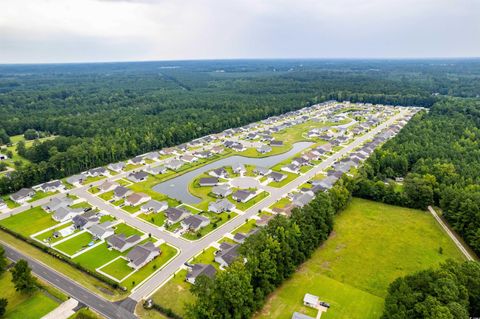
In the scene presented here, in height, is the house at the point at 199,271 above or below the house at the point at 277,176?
below

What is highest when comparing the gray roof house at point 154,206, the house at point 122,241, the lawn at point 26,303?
the gray roof house at point 154,206

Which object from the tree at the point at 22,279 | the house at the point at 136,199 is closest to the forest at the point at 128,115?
the house at the point at 136,199

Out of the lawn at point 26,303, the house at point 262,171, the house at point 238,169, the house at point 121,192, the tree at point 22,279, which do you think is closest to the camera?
the lawn at point 26,303

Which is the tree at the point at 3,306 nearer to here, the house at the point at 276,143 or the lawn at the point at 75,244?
the lawn at the point at 75,244

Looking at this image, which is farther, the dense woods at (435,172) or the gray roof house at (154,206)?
the gray roof house at (154,206)

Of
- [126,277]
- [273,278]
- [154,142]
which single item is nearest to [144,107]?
[154,142]

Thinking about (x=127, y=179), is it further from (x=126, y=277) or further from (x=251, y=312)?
(x=251, y=312)

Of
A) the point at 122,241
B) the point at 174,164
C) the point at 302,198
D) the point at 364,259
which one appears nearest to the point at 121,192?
the point at 174,164
